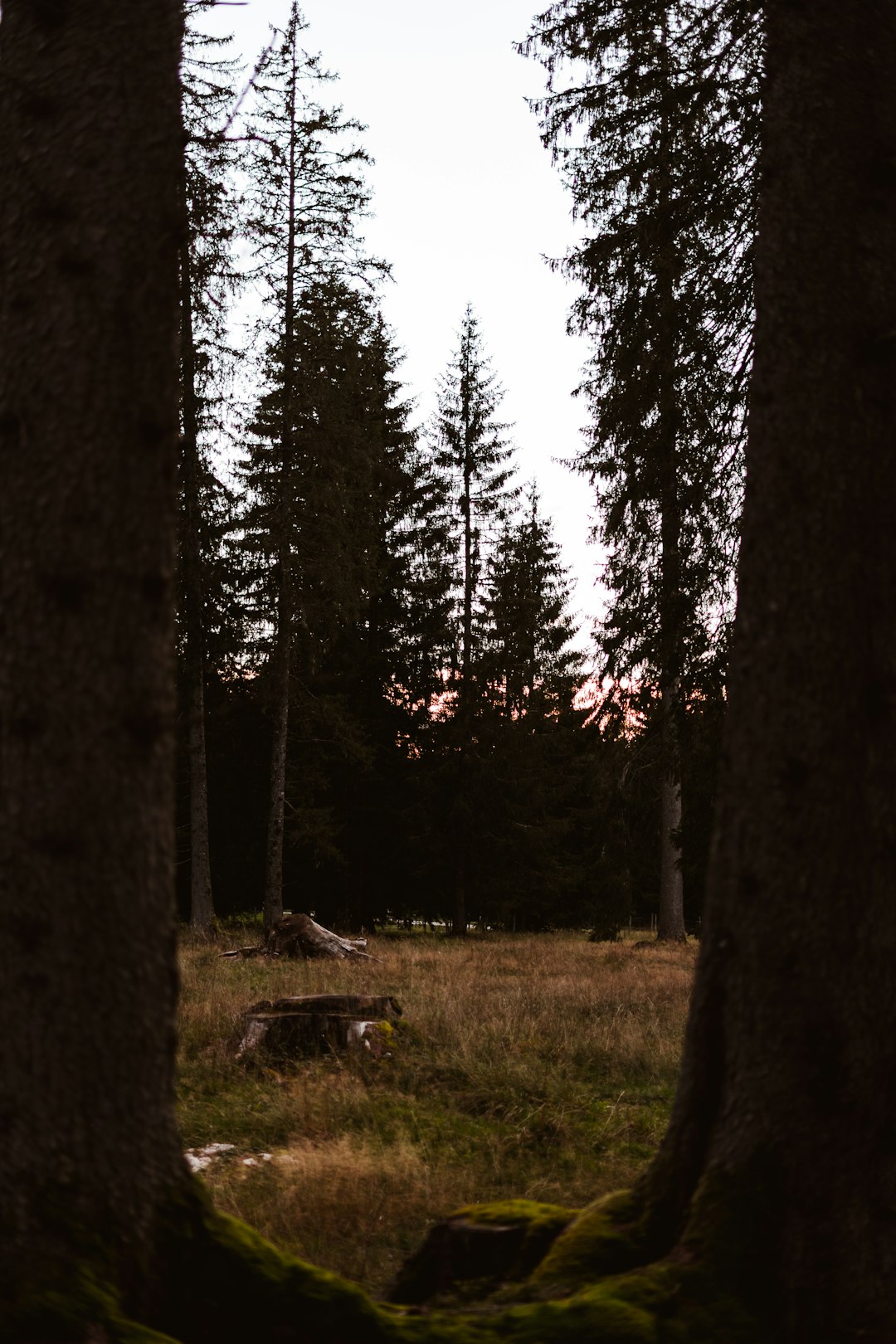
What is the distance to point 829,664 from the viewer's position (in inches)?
120

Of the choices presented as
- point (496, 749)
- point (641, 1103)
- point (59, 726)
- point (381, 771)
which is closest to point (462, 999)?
point (641, 1103)

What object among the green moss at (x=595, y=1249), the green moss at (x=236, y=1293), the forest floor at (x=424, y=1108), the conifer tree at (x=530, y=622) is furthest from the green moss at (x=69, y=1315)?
the conifer tree at (x=530, y=622)

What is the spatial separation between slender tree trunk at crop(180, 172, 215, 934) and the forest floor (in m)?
7.31

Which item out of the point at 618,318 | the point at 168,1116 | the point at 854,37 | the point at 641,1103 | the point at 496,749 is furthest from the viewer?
the point at 496,749

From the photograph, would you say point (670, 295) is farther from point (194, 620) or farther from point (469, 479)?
point (469, 479)

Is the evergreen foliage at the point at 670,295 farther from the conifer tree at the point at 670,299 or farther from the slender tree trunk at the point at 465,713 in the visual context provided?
the slender tree trunk at the point at 465,713

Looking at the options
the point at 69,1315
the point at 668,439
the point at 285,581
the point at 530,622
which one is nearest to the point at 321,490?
the point at 285,581

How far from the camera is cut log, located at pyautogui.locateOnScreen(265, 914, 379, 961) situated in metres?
16.8

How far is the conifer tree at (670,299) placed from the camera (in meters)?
6.88

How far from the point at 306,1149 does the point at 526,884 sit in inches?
973

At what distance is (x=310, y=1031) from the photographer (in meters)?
8.81

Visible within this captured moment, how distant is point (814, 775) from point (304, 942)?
49.5 ft

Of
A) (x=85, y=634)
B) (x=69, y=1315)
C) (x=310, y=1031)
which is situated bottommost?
(x=310, y=1031)

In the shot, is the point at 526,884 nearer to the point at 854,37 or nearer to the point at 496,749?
the point at 496,749
